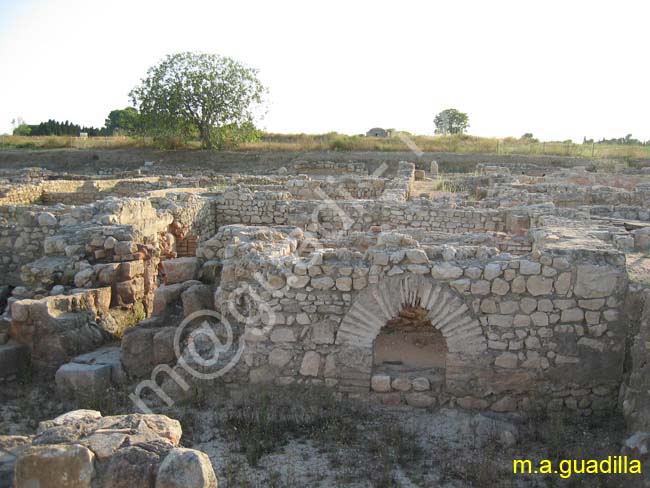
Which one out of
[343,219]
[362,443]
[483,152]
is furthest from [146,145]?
[362,443]

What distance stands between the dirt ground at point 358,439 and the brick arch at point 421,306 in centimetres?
69

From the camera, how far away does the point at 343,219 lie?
11.1 meters

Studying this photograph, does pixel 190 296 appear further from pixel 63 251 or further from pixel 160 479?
pixel 160 479

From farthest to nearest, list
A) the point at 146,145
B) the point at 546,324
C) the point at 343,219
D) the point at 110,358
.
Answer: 1. the point at 146,145
2. the point at 343,219
3. the point at 110,358
4. the point at 546,324

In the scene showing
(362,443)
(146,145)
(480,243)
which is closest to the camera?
(362,443)

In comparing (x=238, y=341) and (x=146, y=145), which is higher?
(x=146, y=145)

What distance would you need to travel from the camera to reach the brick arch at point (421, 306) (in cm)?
556

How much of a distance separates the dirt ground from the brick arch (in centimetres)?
69

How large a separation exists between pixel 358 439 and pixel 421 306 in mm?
1425

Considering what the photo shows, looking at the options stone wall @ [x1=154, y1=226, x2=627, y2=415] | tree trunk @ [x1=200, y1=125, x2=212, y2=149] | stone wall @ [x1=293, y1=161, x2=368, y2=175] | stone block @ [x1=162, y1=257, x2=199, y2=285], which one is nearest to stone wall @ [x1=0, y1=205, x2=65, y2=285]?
stone block @ [x1=162, y1=257, x2=199, y2=285]

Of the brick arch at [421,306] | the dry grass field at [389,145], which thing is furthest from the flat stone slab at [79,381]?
the dry grass field at [389,145]

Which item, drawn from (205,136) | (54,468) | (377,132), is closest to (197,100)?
(205,136)

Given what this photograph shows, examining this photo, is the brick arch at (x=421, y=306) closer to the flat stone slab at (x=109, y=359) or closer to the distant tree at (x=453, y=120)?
the flat stone slab at (x=109, y=359)

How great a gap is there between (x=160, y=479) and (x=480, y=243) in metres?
5.53
